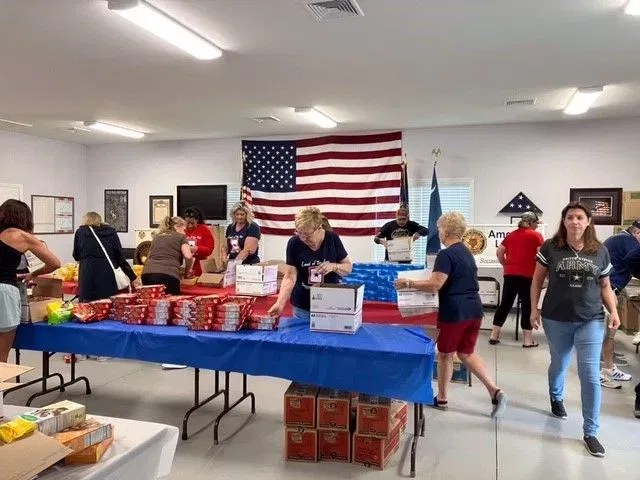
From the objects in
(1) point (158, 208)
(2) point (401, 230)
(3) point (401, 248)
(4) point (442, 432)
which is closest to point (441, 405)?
(4) point (442, 432)

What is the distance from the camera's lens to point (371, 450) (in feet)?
9.37

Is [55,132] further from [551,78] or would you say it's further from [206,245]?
[551,78]

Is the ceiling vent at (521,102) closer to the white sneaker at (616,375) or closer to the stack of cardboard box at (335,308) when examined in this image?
the white sneaker at (616,375)

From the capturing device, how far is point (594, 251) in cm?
305

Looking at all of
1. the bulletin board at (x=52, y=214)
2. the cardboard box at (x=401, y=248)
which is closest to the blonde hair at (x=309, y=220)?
the cardboard box at (x=401, y=248)

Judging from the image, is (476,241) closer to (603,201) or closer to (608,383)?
(603,201)

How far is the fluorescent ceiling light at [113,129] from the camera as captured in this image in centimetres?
752

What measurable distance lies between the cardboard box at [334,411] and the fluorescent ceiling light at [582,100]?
4442 millimetres

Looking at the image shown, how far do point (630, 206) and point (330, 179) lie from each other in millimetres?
4346

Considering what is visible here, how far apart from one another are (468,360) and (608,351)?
5.58ft

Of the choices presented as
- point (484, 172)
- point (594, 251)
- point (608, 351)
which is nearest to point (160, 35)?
point (594, 251)

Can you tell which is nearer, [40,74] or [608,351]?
[608,351]

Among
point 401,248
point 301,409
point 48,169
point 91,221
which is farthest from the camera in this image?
point 48,169

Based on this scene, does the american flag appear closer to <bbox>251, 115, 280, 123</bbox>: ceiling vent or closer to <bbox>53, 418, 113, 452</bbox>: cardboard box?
<bbox>251, 115, 280, 123</bbox>: ceiling vent
